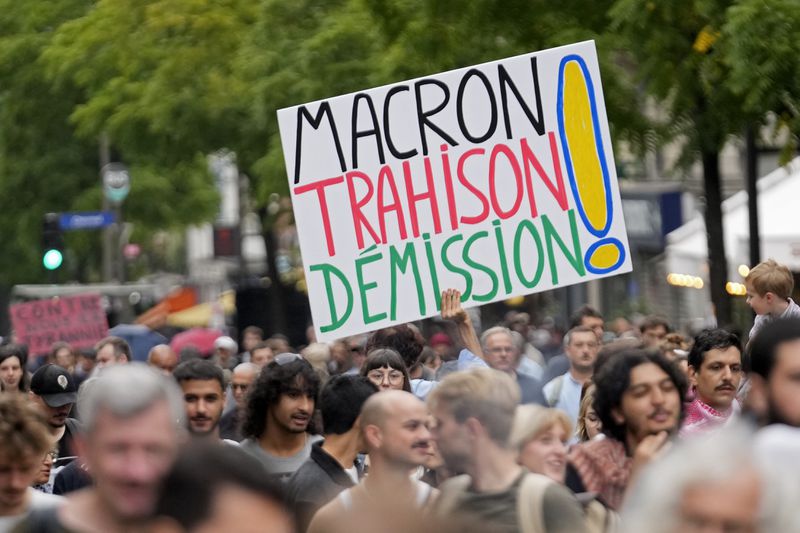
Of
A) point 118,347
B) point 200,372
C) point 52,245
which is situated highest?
point 200,372

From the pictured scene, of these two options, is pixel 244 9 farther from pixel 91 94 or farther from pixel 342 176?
pixel 342 176

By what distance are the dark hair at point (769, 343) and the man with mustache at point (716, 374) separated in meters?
2.96

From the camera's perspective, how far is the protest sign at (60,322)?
70.9ft

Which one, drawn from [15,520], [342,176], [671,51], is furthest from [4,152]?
[15,520]

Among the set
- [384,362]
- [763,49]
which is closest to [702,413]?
[384,362]

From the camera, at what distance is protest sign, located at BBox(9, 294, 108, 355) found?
21.6m

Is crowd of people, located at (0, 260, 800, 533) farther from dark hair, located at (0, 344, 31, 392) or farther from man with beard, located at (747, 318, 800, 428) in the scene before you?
dark hair, located at (0, 344, 31, 392)

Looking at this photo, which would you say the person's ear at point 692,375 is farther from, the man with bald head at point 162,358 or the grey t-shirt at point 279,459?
the man with bald head at point 162,358

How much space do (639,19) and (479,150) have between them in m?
4.55

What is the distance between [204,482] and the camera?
356cm

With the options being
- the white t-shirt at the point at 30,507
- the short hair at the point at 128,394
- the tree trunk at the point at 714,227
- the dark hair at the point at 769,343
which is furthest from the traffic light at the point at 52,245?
the short hair at the point at 128,394

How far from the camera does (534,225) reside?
33.0 feet

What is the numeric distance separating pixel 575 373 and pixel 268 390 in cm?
399

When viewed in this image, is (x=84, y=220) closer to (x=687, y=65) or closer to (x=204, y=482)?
(x=687, y=65)
